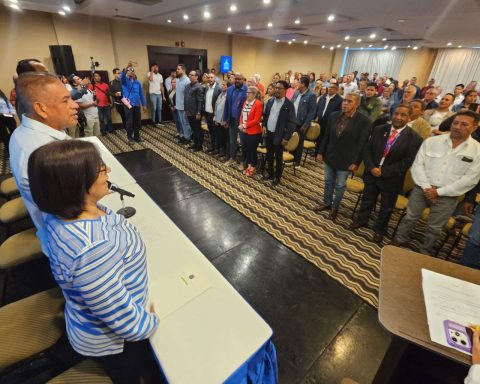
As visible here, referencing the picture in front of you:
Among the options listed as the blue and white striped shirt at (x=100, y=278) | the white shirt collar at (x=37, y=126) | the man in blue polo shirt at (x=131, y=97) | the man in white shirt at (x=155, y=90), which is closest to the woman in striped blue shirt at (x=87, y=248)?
the blue and white striped shirt at (x=100, y=278)

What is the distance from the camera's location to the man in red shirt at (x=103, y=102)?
227 inches

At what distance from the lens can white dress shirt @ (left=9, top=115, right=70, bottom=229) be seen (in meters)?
1.21

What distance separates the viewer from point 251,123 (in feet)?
12.3

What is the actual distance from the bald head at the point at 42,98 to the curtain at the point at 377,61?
14103mm

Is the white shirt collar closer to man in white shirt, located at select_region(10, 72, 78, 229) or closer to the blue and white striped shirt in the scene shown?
man in white shirt, located at select_region(10, 72, 78, 229)

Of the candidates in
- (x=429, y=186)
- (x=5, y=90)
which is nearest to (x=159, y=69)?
(x=5, y=90)

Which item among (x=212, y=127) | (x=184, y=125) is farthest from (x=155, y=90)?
(x=212, y=127)

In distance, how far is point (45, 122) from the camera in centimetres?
135

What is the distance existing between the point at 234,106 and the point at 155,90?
4.07m

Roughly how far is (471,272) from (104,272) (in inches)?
59.5

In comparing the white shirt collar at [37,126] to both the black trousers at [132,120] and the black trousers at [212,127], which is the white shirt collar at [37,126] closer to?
the black trousers at [212,127]

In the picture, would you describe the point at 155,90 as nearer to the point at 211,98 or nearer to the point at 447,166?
the point at 211,98

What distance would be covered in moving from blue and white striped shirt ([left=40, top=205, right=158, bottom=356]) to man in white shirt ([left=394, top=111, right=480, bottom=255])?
256 cm

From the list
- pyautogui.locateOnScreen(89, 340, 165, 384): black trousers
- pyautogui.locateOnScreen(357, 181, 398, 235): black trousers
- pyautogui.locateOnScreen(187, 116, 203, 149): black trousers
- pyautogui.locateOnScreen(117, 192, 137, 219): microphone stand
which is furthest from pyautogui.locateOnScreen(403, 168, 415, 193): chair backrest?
pyautogui.locateOnScreen(187, 116, 203, 149): black trousers
